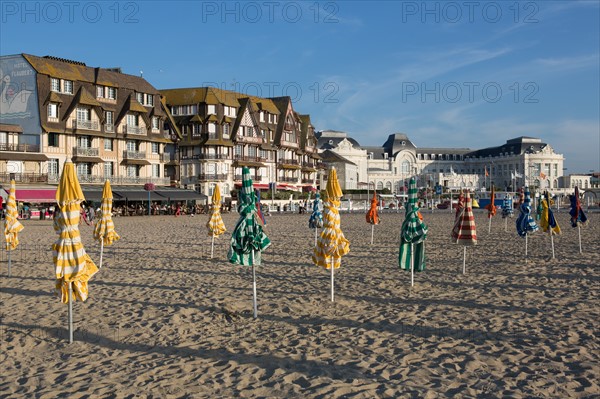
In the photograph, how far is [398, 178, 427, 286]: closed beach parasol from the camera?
510 inches

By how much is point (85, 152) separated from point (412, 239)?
134 feet

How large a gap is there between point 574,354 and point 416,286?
5528mm

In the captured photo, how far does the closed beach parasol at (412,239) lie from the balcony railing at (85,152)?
40.1 metres

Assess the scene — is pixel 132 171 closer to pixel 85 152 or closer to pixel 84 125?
pixel 85 152

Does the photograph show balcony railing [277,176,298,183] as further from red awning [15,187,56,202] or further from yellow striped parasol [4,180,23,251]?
yellow striped parasol [4,180,23,251]

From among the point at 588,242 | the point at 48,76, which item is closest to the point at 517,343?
the point at 588,242

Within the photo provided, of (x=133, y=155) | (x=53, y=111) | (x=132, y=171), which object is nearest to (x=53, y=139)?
(x=53, y=111)

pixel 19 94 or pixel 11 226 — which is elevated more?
pixel 19 94

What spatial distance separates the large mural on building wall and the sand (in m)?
32.6

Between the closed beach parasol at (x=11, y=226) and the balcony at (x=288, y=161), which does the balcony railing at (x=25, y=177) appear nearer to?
the closed beach parasol at (x=11, y=226)

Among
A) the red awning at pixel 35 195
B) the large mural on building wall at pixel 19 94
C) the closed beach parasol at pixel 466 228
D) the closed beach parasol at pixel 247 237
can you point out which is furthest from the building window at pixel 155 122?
the closed beach parasol at pixel 247 237

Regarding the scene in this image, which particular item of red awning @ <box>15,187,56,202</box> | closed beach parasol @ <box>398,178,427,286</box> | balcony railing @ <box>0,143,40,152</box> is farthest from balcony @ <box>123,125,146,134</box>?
closed beach parasol @ <box>398,178,427,286</box>

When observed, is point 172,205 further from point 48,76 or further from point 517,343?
point 517,343

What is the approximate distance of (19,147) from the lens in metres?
43.5
